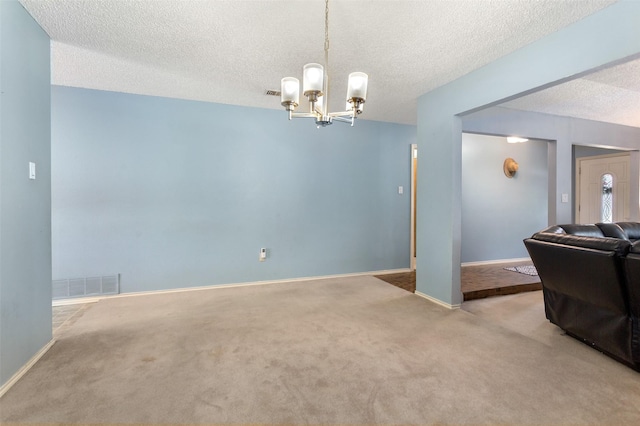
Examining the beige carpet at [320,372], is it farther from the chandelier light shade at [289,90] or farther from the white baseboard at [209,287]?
the chandelier light shade at [289,90]

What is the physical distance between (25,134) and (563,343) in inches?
169

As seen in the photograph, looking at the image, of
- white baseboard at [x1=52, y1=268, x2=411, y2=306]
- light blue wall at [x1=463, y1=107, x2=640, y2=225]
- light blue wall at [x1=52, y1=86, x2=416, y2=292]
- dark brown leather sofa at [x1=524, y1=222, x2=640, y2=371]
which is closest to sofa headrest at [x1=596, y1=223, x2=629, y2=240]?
light blue wall at [x1=463, y1=107, x2=640, y2=225]

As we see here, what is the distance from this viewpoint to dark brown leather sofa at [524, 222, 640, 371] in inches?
75.4

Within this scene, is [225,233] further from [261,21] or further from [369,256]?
[261,21]

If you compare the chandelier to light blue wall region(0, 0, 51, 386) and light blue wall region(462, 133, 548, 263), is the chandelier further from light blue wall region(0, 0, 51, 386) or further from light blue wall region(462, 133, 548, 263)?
light blue wall region(462, 133, 548, 263)

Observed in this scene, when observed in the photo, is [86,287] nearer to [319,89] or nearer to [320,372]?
[320,372]

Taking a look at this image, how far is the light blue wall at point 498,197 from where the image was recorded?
17.0 feet

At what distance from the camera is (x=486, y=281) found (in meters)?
4.02

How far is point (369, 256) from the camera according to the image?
4648 mm

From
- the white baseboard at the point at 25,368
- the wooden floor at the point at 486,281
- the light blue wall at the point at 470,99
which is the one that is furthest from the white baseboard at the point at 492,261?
the white baseboard at the point at 25,368

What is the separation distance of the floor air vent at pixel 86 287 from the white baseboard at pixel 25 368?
117cm

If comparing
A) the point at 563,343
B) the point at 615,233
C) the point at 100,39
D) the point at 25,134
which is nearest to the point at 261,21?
the point at 100,39


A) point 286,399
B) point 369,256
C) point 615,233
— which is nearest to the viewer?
point 286,399

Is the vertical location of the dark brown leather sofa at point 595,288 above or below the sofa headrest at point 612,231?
below
